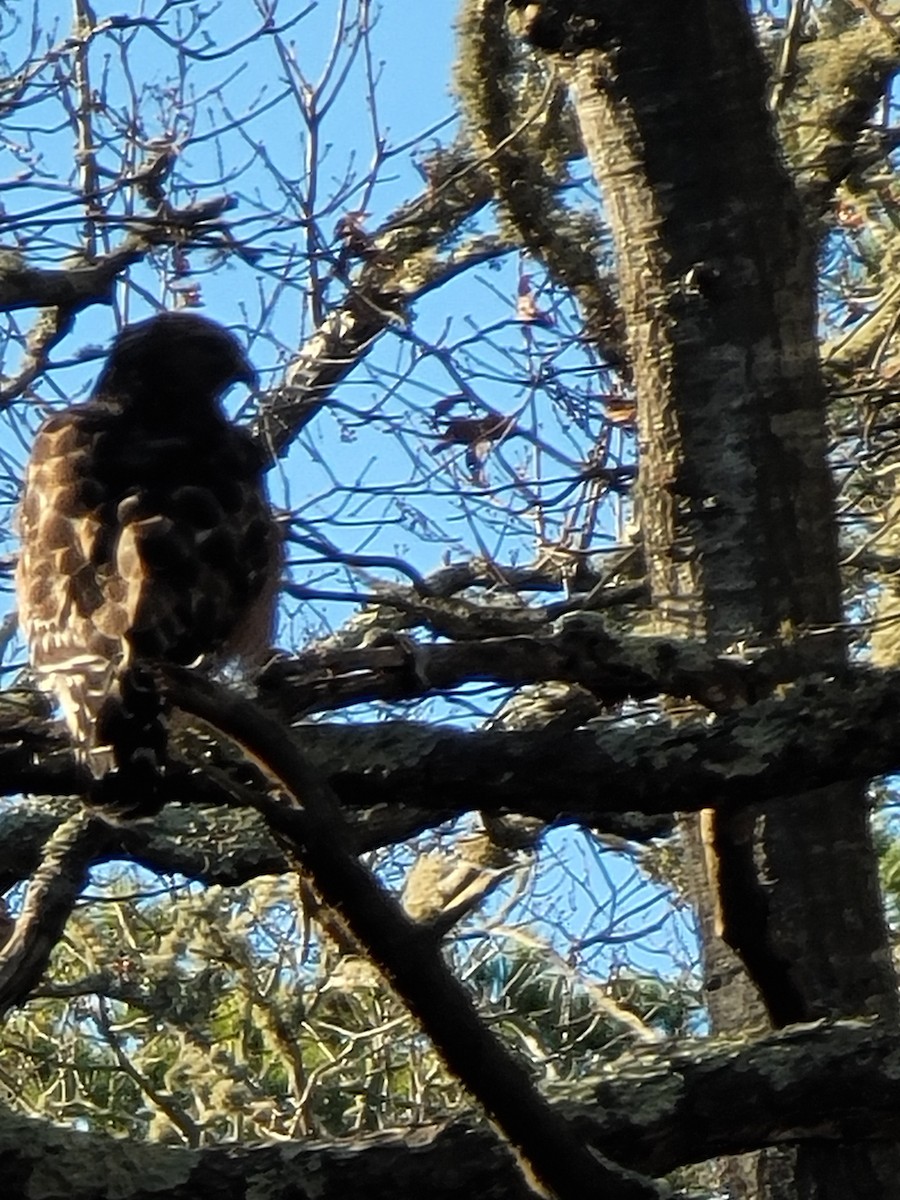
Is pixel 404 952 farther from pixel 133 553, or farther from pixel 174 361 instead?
pixel 174 361

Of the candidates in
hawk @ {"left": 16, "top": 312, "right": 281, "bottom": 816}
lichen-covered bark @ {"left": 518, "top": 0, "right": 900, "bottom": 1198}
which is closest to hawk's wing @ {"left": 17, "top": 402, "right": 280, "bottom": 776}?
hawk @ {"left": 16, "top": 312, "right": 281, "bottom": 816}

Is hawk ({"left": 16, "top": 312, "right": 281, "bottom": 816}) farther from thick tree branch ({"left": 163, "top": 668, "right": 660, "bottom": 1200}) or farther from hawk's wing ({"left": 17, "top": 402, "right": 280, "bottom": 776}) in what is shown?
thick tree branch ({"left": 163, "top": 668, "right": 660, "bottom": 1200})

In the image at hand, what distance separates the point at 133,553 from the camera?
3.72m

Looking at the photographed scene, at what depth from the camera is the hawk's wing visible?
3.58 m

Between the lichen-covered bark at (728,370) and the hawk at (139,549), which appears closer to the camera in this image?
the hawk at (139,549)

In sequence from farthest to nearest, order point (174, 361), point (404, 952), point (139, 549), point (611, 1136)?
point (174, 361)
point (139, 549)
point (611, 1136)
point (404, 952)

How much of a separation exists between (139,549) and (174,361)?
1.33 metres

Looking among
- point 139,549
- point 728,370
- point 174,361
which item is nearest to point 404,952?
point 139,549

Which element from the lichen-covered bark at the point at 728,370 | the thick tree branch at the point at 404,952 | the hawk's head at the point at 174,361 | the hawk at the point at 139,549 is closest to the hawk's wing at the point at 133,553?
the hawk at the point at 139,549

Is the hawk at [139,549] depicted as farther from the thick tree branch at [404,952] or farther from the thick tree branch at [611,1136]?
the thick tree branch at [404,952]

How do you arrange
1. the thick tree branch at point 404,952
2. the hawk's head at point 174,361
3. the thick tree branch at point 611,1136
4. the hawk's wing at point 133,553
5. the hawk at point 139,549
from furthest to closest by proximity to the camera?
the hawk's head at point 174,361
the hawk's wing at point 133,553
the hawk at point 139,549
the thick tree branch at point 611,1136
the thick tree branch at point 404,952

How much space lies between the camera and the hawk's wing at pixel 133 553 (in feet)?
11.8

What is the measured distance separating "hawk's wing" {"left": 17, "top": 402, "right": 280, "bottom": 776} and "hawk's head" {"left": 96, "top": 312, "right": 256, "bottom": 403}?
205 mm

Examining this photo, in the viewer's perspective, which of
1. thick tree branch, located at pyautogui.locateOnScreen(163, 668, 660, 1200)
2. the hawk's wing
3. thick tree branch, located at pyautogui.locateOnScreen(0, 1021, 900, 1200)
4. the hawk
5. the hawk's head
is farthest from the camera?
the hawk's head
